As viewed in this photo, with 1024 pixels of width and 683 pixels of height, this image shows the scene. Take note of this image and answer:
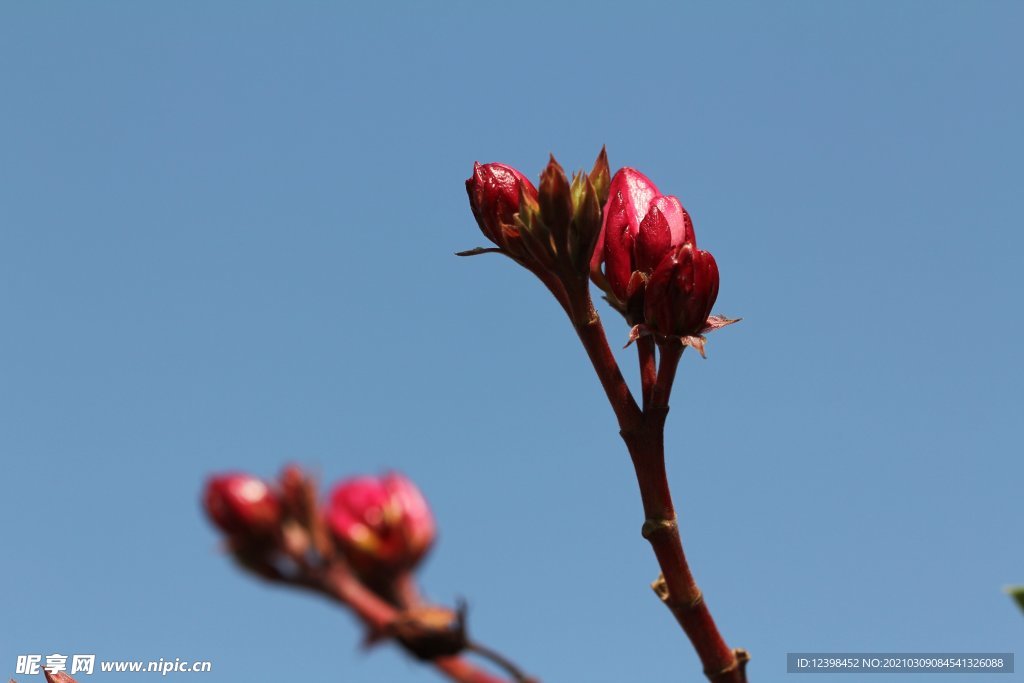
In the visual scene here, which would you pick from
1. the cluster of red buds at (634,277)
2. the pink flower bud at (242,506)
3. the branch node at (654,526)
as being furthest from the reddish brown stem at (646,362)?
the pink flower bud at (242,506)

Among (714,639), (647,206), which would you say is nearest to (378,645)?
(714,639)

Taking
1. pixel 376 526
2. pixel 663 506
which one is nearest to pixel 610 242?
pixel 663 506

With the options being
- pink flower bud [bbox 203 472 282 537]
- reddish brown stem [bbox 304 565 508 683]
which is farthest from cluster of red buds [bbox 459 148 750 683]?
pink flower bud [bbox 203 472 282 537]

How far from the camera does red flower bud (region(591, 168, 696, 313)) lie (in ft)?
9.59

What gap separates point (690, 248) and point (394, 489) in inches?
58.3

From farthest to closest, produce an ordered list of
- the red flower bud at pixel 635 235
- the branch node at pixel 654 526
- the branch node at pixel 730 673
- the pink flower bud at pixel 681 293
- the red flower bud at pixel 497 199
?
the red flower bud at pixel 497 199 < the red flower bud at pixel 635 235 < the pink flower bud at pixel 681 293 < the branch node at pixel 654 526 < the branch node at pixel 730 673

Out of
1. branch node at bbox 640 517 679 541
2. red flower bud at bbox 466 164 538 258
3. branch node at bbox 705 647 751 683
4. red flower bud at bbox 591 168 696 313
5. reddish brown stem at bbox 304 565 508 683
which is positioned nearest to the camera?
reddish brown stem at bbox 304 565 508 683

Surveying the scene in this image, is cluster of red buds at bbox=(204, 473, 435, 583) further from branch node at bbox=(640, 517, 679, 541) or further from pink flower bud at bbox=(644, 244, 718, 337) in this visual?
pink flower bud at bbox=(644, 244, 718, 337)

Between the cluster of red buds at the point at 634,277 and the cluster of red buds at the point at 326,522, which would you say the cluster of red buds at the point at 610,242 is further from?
the cluster of red buds at the point at 326,522

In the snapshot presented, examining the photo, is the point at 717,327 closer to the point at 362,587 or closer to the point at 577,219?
the point at 577,219

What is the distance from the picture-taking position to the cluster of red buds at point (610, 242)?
111 inches

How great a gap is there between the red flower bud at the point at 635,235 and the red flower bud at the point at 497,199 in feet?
0.72

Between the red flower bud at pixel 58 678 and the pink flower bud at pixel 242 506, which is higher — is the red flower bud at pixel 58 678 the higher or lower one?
the higher one

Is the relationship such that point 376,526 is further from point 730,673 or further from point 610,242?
point 610,242
